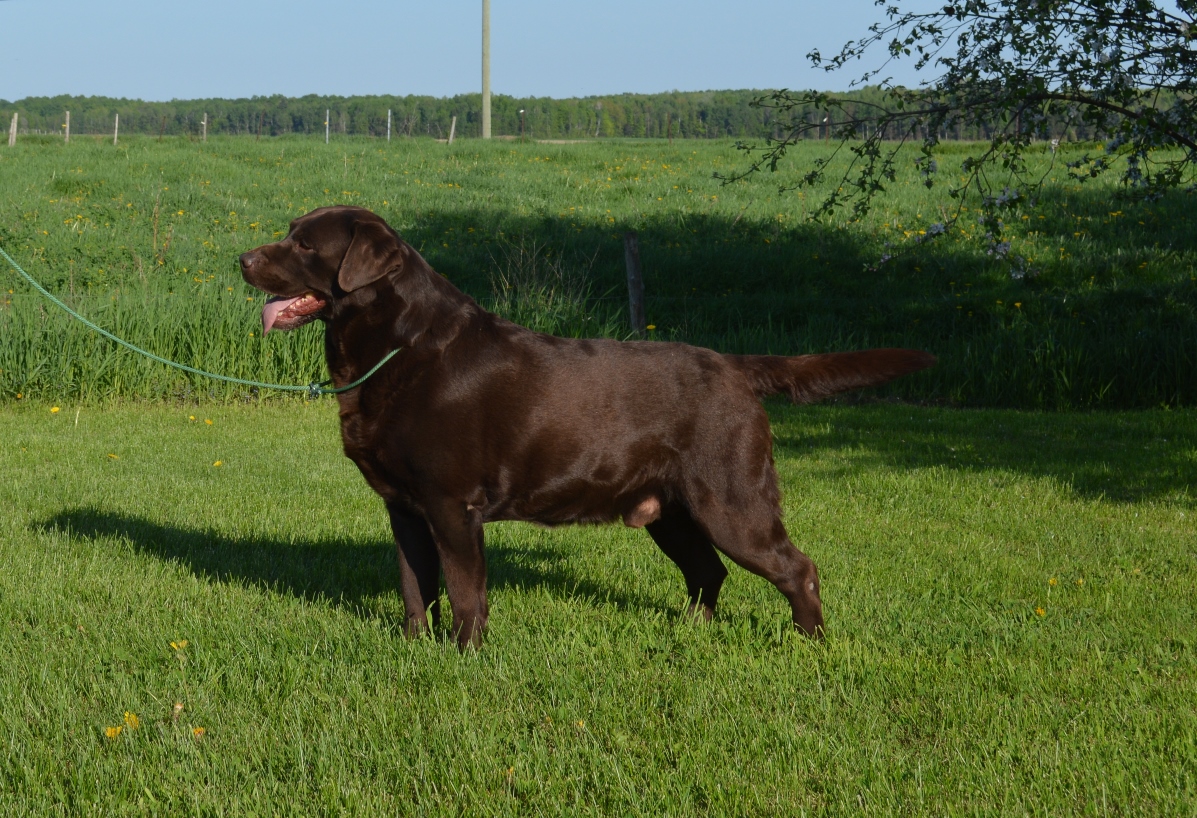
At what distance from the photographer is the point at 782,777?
3199 millimetres

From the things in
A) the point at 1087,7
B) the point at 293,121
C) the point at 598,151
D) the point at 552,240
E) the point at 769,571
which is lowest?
the point at 769,571

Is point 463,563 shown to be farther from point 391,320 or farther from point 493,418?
point 391,320

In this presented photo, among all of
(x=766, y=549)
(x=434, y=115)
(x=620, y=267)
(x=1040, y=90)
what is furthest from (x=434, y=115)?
(x=766, y=549)

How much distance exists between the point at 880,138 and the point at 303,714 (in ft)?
23.5

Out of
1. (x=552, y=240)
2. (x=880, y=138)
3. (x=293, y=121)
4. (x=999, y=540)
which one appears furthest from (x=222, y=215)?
(x=293, y=121)

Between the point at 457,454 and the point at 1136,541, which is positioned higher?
the point at 457,454

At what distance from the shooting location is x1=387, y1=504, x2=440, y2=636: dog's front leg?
4262mm

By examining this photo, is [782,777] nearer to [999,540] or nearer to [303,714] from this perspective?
[303,714]

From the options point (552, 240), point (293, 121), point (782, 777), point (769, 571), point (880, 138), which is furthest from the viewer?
point (293, 121)

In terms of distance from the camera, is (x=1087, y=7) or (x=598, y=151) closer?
(x=1087, y=7)

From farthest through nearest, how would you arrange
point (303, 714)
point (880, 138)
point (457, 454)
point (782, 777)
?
point (880, 138)
point (457, 454)
point (303, 714)
point (782, 777)

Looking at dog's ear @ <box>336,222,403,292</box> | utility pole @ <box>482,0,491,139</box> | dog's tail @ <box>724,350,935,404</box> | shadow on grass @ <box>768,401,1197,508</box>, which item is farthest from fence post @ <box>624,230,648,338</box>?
utility pole @ <box>482,0,491,139</box>

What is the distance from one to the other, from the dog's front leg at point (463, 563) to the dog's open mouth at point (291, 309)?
883mm

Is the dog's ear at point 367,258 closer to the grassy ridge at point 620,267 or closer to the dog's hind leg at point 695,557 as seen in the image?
the dog's hind leg at point 695,557
